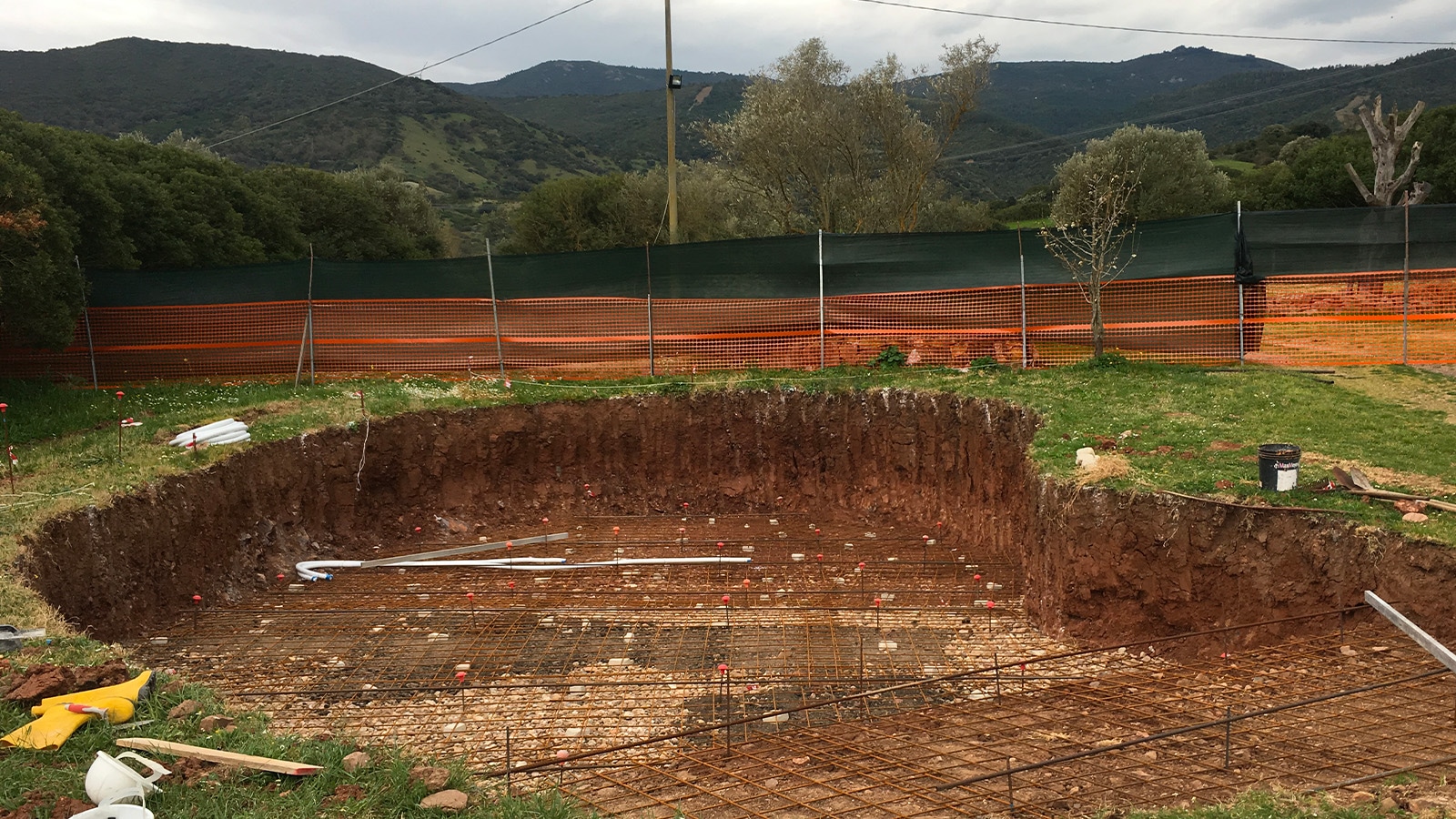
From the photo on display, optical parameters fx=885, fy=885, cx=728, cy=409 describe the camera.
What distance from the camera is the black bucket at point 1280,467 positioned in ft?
27.0

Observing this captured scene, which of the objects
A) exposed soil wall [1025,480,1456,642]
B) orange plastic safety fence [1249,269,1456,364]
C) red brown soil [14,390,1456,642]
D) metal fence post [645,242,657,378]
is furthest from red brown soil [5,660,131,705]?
orange plastic safety fence [1249,269,1456,364]

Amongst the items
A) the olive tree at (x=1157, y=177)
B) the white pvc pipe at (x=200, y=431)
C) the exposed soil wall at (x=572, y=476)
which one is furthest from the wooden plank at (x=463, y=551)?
the olive tree at (x=1157, y=177)

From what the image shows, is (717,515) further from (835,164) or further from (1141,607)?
(835,164)

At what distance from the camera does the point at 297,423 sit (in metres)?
12.9

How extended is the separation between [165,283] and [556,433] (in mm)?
8031

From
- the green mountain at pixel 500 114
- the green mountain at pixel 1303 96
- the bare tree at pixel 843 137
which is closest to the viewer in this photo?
the bare tree at pixel 843 137

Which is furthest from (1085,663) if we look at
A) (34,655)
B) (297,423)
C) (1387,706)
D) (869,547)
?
(297,423)

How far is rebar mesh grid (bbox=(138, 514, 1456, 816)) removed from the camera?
5844mm

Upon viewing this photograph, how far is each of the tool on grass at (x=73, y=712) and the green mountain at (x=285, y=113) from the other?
72407mm

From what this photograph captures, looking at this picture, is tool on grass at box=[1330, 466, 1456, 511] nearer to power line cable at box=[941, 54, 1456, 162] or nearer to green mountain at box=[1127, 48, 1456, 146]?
power line cable at box=[941, 54, 1456, 162]

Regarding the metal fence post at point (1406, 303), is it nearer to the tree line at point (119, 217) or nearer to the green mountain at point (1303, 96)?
the tree line at point (119, 217)

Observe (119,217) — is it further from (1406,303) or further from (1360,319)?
(1406,303)

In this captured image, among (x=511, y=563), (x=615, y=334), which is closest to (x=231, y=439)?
(x=511, y=563)

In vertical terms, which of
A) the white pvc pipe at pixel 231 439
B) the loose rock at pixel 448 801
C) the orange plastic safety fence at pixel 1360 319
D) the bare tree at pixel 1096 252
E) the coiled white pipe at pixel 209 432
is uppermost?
the bare tree at pixel 1096 252
